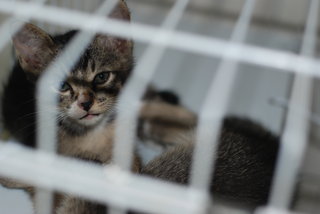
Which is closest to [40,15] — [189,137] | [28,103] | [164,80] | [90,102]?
[90,102]

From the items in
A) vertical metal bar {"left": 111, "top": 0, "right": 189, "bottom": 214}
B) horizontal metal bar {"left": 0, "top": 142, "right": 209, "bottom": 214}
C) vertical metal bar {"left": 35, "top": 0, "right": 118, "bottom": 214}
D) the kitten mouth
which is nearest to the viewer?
horizontal metal bar {"left": 0, "top": 142, "right": 209, "bottom": 214}

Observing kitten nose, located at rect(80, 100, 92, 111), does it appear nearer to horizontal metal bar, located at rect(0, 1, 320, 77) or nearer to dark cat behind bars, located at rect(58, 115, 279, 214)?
dark cat behind bars, located at rect(58, 115, 279, 214)

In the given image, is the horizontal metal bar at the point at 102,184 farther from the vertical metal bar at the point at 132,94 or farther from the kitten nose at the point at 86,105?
the kitten nose at the point at 86,105

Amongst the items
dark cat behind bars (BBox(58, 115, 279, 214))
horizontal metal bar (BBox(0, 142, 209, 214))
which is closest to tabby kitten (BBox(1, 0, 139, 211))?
dark cat behind bars (BBox(58, 115, 279, 214))

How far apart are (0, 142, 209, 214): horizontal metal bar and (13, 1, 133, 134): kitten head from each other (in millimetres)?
424

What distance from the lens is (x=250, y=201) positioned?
2.81ft

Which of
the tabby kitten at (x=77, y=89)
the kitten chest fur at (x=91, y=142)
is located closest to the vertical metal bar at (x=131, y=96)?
the tabby kitten at (x=77, y=89)

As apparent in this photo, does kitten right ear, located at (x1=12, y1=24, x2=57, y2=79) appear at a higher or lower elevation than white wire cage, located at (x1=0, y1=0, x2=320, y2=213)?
higher

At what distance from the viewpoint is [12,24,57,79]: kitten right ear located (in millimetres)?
952

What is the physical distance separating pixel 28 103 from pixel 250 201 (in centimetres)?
56

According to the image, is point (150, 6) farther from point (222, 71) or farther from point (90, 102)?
point (222, 71)

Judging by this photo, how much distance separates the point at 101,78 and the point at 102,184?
0.54 metres

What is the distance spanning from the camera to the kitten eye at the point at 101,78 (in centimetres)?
104

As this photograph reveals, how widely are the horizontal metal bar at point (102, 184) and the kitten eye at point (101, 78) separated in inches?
19.3
